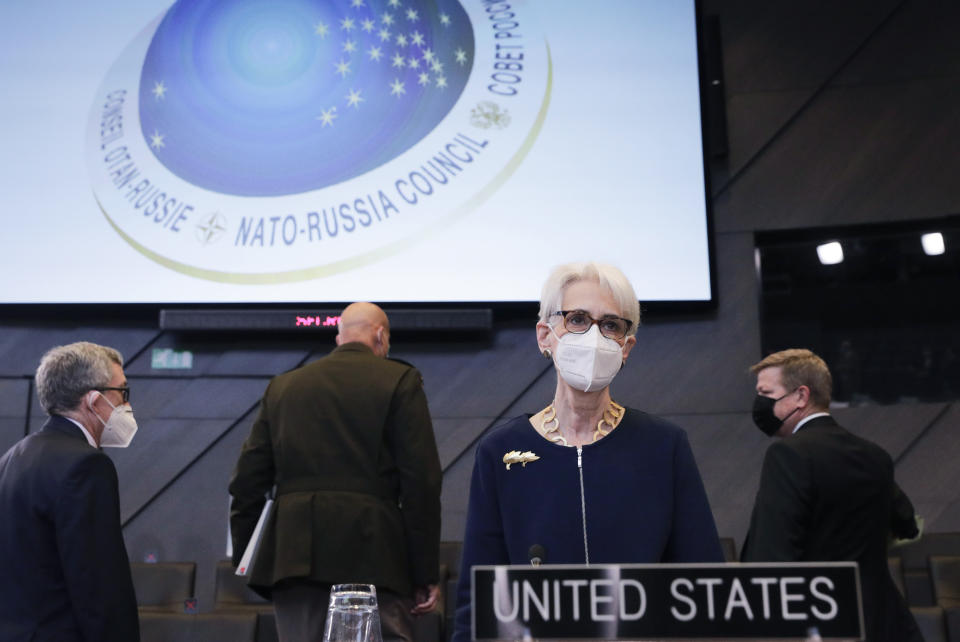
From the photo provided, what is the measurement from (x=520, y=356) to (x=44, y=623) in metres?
2.97

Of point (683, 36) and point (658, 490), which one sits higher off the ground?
point (683, 36)

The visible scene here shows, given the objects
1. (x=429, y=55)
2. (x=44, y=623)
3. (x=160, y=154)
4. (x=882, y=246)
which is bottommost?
(x=44, y=623)

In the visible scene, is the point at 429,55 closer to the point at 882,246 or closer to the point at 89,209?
the point at 89,209

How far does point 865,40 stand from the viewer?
5.07 m

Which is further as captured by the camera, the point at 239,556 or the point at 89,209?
the point at 89,209

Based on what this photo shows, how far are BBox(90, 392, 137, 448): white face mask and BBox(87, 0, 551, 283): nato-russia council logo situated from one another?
213 centimetres

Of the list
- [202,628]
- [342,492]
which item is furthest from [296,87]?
[342,492]

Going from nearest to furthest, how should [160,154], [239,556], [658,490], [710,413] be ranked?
1. [658,490]
2. [239,556]
3. [710,413]
4. [160,154]

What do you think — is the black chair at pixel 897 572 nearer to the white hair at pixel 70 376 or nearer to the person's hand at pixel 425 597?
the person's hand at pixel 425 597

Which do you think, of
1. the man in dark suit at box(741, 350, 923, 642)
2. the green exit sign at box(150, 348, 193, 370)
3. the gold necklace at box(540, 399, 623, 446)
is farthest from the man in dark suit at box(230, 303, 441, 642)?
the green exit sign at box(150, 348, 193, 370)

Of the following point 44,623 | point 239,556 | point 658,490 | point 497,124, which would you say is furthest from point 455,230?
point 658,490

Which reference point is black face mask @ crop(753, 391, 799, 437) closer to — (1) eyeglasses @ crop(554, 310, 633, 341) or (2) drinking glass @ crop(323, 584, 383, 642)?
(1) eyeglasses @ crop(554, 310, 633, 341)

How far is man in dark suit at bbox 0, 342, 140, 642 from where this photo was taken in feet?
7.53

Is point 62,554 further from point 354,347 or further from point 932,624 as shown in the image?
point 932,624
